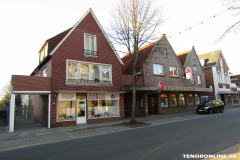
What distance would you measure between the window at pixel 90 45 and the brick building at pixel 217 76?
24.5 m

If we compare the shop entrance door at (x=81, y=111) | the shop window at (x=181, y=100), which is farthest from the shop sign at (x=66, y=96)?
the shop window at (x=181, y=100)

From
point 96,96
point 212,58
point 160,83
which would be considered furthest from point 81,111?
point 212,58

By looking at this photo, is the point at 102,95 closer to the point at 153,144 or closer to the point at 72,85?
the point at 72,85

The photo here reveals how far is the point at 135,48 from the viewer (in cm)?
1420

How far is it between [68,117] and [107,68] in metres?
5.99

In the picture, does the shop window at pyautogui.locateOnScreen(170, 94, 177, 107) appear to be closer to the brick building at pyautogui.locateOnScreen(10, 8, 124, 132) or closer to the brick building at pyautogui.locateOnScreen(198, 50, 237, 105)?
the brick building at pyautogui.locateOnScreen(10, 8, 124, 132)

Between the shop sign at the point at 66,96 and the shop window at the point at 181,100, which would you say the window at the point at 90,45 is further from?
the shop window at the point at 181,100

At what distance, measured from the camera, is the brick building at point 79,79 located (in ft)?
43.4

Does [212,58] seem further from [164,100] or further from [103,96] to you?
[103,96]

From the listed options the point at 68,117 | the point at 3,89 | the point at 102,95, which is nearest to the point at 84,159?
the point at 68,117

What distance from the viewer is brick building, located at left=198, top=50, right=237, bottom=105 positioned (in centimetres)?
3168

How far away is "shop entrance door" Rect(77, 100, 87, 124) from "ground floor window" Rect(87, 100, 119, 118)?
50 cm

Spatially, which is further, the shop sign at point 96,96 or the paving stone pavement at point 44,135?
the shop sign at point 96,96

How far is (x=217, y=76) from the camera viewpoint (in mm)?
32562
